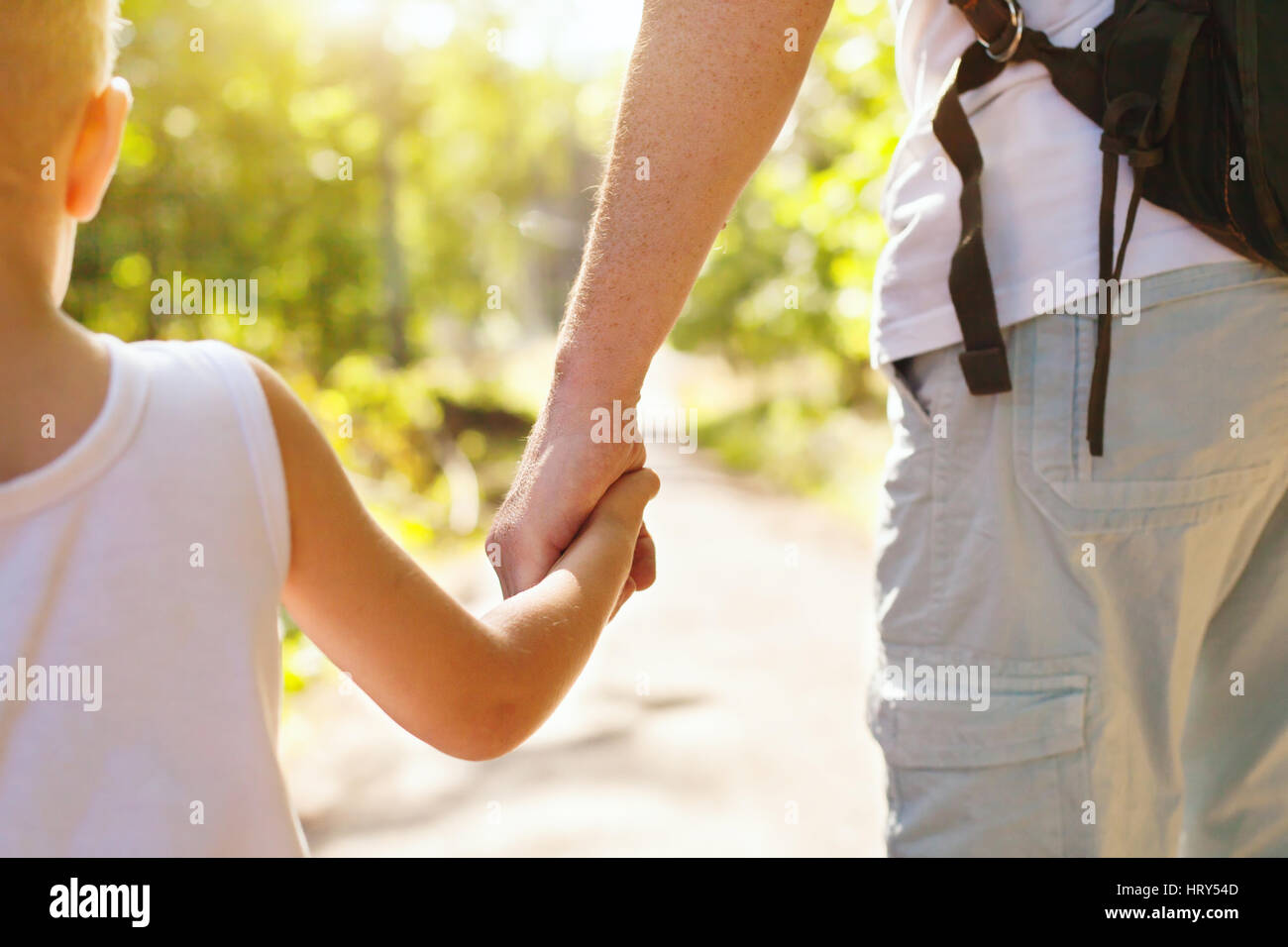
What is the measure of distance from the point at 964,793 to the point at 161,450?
103cm

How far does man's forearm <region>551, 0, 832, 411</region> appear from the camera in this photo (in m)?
1.63

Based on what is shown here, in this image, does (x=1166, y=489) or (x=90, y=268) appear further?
(x=90, y=268)

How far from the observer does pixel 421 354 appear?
17531 mm

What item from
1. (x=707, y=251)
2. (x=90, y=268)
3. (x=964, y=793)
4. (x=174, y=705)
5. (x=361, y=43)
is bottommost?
(x=964, y=793)

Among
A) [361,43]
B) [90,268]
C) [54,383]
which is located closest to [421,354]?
[361,43]

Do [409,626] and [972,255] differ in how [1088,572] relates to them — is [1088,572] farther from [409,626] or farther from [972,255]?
[409,626]

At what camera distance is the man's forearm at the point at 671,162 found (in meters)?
1.63

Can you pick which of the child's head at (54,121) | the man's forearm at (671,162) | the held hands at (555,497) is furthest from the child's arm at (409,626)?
the man's forearm at (671,162)

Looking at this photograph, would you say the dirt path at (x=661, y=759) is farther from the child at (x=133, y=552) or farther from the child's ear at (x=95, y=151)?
the child's ear at (x=95, y=151)

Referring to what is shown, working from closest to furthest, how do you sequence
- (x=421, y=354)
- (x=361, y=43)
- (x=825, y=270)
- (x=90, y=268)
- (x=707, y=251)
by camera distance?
(x=707, y=251), (x=90, y=268), (x=825, y=270), (x=361, y=43), (x=421, y=354)

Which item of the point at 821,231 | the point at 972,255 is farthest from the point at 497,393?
the point at 972,255

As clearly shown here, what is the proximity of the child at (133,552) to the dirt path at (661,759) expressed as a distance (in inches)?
85.2

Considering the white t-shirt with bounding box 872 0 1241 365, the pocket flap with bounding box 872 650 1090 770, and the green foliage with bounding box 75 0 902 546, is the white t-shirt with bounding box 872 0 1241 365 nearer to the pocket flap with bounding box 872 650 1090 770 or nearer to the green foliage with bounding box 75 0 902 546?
the pocket flap with bounding box 872 650 1090 770
